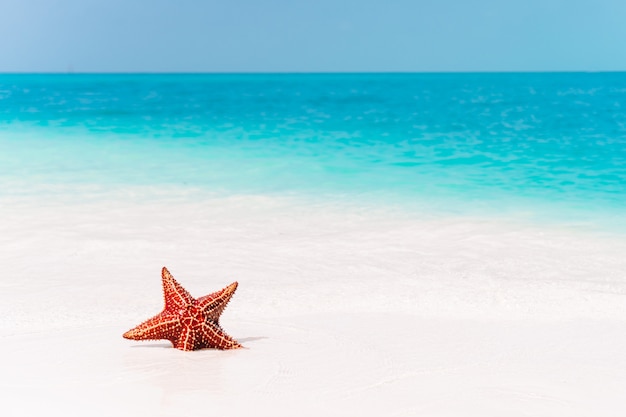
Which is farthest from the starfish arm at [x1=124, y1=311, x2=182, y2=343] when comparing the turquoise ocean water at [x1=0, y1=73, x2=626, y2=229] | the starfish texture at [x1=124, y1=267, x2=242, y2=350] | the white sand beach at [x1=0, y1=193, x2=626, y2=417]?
the turquoise ocean water at [x1=0, y1=73, x2=626, y2=229]

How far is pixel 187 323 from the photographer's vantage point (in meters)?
4.47

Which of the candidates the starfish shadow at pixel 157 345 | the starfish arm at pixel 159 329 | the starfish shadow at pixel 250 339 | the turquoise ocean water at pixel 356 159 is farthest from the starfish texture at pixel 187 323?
the turquoise ocean water at pixel 356 159

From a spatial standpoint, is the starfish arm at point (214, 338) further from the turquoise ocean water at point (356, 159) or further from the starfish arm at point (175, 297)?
the turquoise ocean water at point (356, 159)

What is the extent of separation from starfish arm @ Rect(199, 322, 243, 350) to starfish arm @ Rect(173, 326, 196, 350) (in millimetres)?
46

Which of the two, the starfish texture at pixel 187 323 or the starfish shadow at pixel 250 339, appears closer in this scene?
the starfish texture at pixel 187 323

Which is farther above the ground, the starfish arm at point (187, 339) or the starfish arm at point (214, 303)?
the starfish arm at point (214, 303)

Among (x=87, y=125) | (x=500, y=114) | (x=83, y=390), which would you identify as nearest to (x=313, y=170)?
(x=83, y=390)

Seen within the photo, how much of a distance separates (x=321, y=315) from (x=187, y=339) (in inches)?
49.4

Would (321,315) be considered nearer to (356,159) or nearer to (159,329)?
(159,329)

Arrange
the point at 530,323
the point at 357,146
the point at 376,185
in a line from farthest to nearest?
the point at 357,146 < the point at 376,185 < the point at 530,323

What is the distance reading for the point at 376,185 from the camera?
12.2 m

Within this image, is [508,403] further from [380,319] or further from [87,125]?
[87,125]

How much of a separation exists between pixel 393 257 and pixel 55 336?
135 inches

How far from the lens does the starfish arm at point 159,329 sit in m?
4.47
